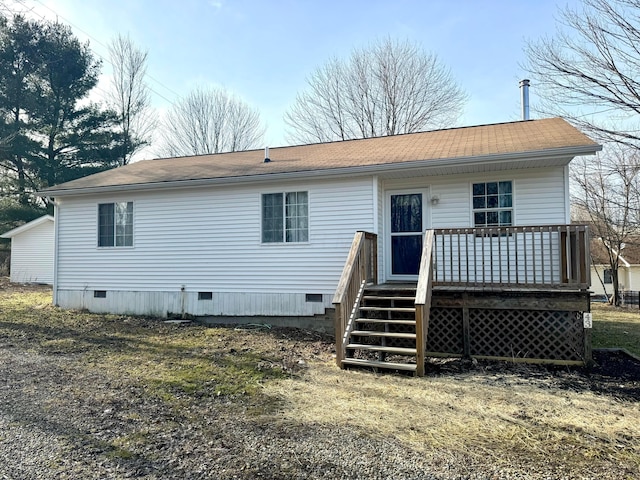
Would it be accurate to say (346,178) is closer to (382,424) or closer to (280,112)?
(382,424)

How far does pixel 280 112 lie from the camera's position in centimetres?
2541

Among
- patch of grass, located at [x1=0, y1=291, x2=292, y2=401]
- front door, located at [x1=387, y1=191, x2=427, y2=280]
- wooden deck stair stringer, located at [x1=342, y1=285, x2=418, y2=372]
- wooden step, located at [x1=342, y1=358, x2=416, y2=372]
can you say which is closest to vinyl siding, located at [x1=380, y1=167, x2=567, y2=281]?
front door, located at [x1=387, y1=191, x2=427, y2=280]

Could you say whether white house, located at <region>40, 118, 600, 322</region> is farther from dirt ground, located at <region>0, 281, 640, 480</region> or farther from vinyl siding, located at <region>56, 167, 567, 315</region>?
dirt ground, located at <region>0, 281, 640, 480</region>

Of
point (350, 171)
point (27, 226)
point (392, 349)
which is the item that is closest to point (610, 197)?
point (350, 171)

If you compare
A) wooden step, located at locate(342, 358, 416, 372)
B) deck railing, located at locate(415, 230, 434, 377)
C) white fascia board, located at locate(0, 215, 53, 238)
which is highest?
white fascia board, located at locate(0, 215, 53, 238)

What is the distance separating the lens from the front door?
27.6ft

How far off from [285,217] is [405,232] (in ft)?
8.51

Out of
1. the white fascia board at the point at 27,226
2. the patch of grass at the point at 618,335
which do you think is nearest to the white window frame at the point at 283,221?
the patch of grass at the point at 618,335

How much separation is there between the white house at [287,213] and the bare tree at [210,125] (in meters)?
18.2

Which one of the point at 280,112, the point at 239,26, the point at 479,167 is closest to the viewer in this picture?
the point at 479,167

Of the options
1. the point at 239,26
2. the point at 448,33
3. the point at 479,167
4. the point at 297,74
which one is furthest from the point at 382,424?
the point at 297,74

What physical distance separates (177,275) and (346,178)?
4692 mm

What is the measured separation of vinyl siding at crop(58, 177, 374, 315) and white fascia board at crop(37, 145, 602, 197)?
0.30 metres

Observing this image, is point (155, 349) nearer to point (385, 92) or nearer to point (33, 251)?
point (33, 251)
